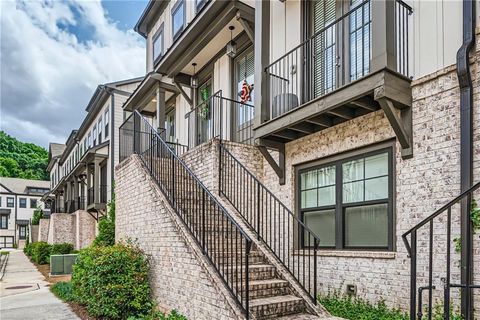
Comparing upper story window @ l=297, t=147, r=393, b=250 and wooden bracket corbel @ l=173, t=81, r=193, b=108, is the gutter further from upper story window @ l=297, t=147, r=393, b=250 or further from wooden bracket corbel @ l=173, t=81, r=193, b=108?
wooden bracket corbel @ l=173, t=81, r=193, b=108

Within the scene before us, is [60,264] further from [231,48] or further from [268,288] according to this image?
[268,288]

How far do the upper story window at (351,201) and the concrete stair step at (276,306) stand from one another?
4.53ft

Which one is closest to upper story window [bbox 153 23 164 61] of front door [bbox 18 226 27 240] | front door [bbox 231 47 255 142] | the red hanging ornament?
front door [bbox 231 47 255 142]

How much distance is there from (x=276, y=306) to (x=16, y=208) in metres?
57.6

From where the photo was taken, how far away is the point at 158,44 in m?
14.4

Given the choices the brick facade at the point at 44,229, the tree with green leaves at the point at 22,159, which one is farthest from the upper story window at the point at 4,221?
the brick facade at the point at 44,229

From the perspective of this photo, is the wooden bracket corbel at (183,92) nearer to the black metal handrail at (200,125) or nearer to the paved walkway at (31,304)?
the black metal handrail at (200,125)

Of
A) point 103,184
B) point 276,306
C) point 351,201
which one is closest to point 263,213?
point 351,201

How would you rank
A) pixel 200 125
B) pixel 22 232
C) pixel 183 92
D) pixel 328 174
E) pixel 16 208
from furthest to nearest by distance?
pixel 16 208 < pixel 22 232 < pixel 183 92 < pixel 200 125 < pixel 328 174

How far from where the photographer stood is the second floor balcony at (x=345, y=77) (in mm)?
5152

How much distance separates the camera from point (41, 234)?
108ft

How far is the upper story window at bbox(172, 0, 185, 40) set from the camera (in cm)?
1232

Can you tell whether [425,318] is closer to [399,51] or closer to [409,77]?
[409,77]

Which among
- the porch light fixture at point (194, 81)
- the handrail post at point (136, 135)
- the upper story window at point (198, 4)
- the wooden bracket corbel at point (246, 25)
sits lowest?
the handrail post at point (136, 135)
